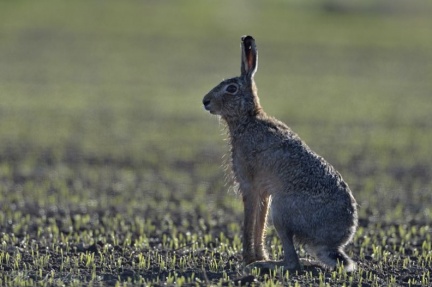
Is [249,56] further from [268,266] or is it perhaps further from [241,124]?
[268,266]

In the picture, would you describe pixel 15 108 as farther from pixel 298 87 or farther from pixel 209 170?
pixel 298 87

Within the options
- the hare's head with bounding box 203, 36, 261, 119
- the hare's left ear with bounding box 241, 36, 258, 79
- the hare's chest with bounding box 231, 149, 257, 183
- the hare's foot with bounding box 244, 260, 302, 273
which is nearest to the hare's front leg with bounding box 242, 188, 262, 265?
the hare's chest with bounding box 231, 149, 257, 183

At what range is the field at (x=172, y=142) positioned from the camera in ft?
32.3

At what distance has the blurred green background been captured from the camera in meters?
15.8

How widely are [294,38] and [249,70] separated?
40998mm

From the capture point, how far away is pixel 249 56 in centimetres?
991

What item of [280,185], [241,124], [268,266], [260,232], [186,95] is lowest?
[268,266]

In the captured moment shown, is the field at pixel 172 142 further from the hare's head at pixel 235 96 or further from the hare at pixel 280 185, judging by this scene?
the hare's head at pixel 235 96

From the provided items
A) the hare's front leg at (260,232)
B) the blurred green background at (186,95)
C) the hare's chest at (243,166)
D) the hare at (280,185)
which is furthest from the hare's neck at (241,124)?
the blurred green background at (186,95)

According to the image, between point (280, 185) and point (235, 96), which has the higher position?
point (235, 96)

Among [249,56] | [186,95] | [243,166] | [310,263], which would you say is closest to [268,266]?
[310,263]

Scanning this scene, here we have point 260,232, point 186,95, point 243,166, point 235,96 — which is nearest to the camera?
point 243,166

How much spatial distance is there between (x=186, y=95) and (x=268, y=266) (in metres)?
20.9

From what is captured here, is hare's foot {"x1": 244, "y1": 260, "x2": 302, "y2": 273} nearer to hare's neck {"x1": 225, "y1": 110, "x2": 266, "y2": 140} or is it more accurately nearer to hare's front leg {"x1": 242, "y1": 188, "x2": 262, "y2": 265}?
hare's front leg {"x1": 242, "y1": 188, "x2": 262, "y2": 265}
